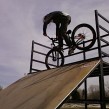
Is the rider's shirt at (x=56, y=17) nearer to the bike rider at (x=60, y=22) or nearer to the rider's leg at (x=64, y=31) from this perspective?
the bike rider at (x=60, y=22)

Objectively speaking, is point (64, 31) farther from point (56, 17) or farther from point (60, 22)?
point (56, 17)

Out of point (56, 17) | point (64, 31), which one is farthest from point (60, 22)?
point (64, 31)

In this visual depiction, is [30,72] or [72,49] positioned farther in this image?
[30,72]

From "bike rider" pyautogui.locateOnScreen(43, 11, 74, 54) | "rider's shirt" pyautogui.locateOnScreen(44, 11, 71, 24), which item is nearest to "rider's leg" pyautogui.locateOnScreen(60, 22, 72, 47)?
"bike rider" pyautogui.locateOnScreen(43, 11, 74, 54)

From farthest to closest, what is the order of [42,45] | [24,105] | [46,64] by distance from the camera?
1. [42,45]
2. [46,64]
3. [24,105]

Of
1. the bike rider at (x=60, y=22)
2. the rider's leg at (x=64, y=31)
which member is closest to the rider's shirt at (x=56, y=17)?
the bike rider at (x=60, y=22)

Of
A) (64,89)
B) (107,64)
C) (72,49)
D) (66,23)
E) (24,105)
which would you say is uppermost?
(66,23)

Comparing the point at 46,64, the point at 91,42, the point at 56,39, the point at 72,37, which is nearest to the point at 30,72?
the point at 46,64

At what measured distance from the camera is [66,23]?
618cm

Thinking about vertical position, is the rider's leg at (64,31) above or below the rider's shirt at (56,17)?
below

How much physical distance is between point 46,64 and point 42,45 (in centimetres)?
87

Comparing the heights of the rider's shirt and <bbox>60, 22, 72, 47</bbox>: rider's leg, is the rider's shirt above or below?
above

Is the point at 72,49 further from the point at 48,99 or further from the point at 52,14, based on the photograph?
the point at 48,99

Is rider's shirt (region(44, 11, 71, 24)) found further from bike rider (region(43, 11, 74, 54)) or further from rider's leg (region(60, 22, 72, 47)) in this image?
rider's leg (region(60, 22, 72, 47))
